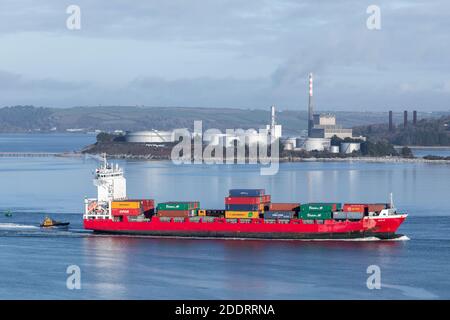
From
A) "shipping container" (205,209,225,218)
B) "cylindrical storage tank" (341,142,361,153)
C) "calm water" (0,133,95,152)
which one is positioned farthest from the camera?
"calm water" (0,133,95,152)

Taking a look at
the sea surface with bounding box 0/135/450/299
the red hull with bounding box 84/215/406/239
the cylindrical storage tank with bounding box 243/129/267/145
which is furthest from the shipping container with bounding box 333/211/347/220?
the cylindrical storage tank with bounding box 243/129/267/145

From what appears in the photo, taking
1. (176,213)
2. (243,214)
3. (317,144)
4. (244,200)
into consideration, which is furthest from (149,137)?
(243,214)

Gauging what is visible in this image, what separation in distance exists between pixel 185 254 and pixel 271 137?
53.1 m

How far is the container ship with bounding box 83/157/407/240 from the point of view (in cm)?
2573

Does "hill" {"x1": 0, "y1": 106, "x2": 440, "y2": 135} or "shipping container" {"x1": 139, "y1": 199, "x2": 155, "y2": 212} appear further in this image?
"hill" {"x1": 0, "y1": 106, "x2": 440, "y2": 135}

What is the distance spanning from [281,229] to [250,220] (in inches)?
37.3

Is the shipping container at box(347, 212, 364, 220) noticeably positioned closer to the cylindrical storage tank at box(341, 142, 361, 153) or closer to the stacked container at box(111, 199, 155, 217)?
the stacked container at box(111, 199, 155, 217)

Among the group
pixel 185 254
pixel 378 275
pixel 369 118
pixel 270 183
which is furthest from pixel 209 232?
pixel 369 118

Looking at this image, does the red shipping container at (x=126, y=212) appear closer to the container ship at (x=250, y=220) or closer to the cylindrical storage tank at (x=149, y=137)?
the container ship at (x=250, y=220)

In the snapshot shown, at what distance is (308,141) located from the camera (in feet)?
259

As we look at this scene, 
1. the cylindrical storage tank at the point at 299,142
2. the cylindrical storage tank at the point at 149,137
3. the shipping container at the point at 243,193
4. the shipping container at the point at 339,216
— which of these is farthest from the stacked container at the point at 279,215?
the cylindrical storage tank at the point at 149,137

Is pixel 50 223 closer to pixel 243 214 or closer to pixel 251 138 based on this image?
pixel 243 214

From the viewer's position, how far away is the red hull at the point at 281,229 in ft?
84.3
